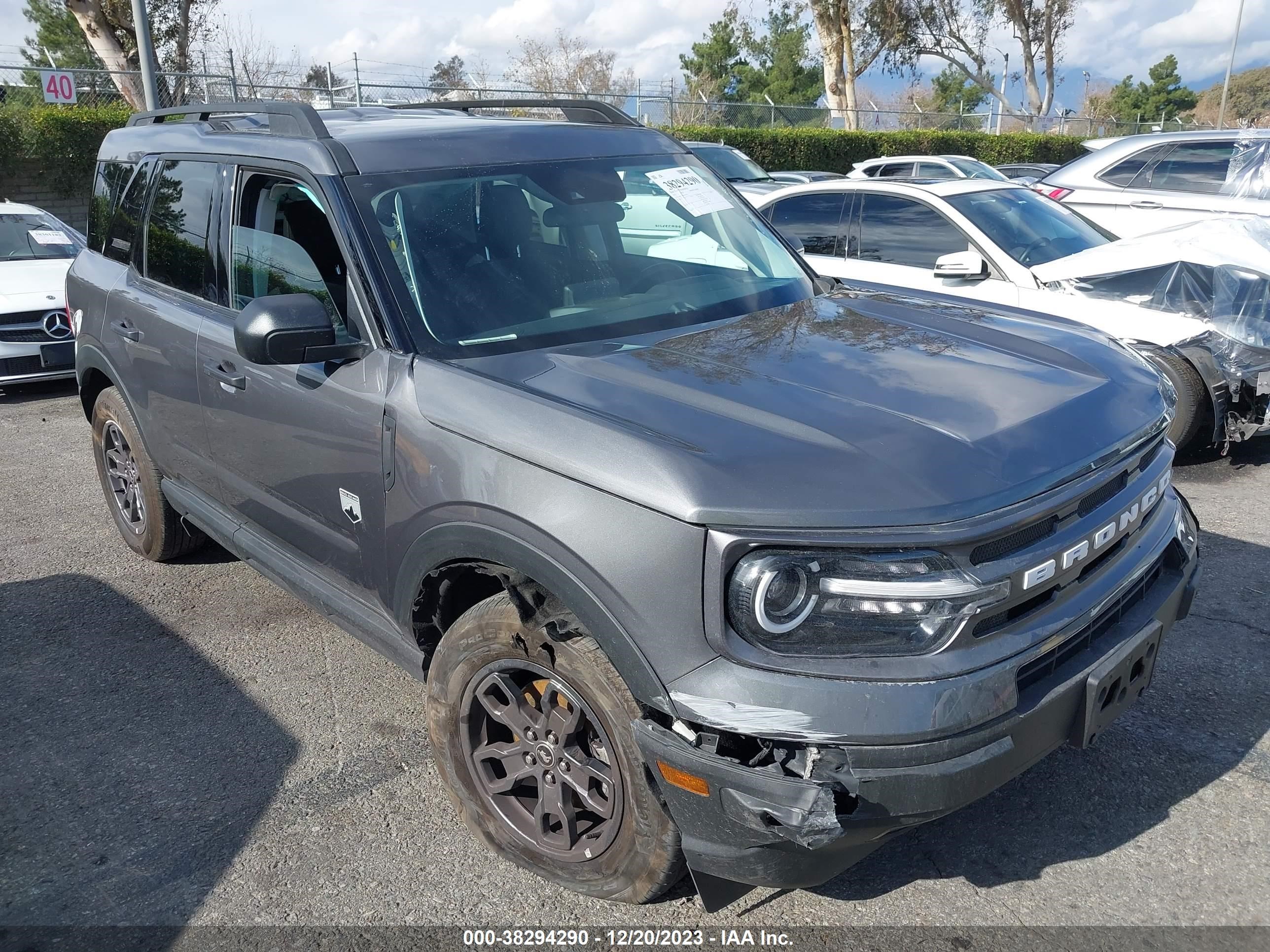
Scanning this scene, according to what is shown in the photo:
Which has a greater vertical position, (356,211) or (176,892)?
(356,211)

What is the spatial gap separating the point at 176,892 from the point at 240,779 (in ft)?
1.75

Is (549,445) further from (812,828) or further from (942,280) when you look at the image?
(942,280)

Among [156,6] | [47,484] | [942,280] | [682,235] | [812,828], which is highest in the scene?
[156,6]

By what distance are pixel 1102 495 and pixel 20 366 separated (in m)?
8.35

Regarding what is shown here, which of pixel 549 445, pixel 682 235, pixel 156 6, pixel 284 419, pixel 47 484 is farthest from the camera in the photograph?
pixel 156 6

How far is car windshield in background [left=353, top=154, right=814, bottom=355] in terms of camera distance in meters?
3.02

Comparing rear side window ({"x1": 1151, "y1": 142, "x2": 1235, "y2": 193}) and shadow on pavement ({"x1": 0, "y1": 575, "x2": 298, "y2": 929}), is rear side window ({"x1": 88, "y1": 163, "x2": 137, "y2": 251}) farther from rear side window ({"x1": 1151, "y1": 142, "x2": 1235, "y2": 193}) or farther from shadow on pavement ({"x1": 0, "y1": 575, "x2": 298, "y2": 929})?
rear side window ({"x1": 1151, "y1": 142, "x2": 1235, "y2": 193})

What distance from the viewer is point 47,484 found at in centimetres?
632

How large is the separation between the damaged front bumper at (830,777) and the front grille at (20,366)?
7821 millimetres

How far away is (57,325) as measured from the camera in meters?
8.40

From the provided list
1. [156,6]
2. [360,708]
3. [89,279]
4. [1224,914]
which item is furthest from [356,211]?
[156,6]

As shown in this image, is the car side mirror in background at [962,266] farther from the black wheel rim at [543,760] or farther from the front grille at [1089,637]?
the black wheel rim at [543,760]

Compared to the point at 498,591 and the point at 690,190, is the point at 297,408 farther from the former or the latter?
the point at 690,190

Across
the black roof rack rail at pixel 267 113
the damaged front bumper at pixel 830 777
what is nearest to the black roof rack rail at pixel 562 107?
the black roof rack rail at pixel 267 113
